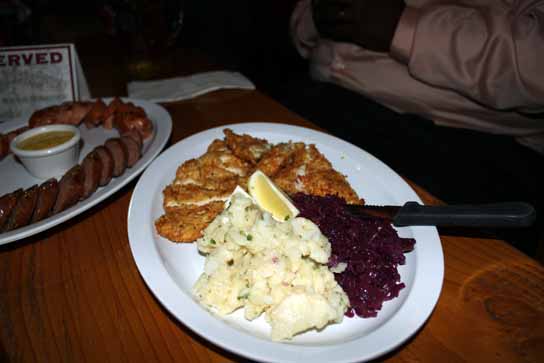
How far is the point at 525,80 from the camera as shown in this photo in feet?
7.78

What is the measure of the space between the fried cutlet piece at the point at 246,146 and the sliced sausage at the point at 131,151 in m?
0.52

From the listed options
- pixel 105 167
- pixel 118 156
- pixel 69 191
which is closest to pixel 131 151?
pixel 118 156

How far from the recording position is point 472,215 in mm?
1443

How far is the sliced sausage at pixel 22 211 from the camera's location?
1.69m

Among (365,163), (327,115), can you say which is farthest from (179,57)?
(365,163)

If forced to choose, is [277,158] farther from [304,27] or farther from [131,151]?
[304,27]

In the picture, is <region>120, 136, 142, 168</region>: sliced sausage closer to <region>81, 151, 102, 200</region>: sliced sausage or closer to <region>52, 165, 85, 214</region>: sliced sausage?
<region>81, 151, 102, 200</region>: sliced sausage

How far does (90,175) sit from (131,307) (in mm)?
817

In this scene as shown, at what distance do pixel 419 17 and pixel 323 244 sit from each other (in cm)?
205

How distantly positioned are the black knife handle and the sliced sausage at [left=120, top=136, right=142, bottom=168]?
1.46m

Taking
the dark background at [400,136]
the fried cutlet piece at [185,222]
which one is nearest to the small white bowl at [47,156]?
the fried cutlet piece at [185,222]

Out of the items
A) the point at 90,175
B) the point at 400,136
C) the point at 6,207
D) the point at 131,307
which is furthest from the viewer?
the point at 400,136

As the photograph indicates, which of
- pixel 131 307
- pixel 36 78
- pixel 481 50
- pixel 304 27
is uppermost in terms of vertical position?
pixel 481 50

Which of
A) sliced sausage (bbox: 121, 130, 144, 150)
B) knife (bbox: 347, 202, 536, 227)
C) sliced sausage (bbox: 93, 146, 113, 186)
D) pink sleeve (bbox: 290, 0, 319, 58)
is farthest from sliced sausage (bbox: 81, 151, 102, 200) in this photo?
pink sleeve (bbox: 290, 0, 319, 58)
